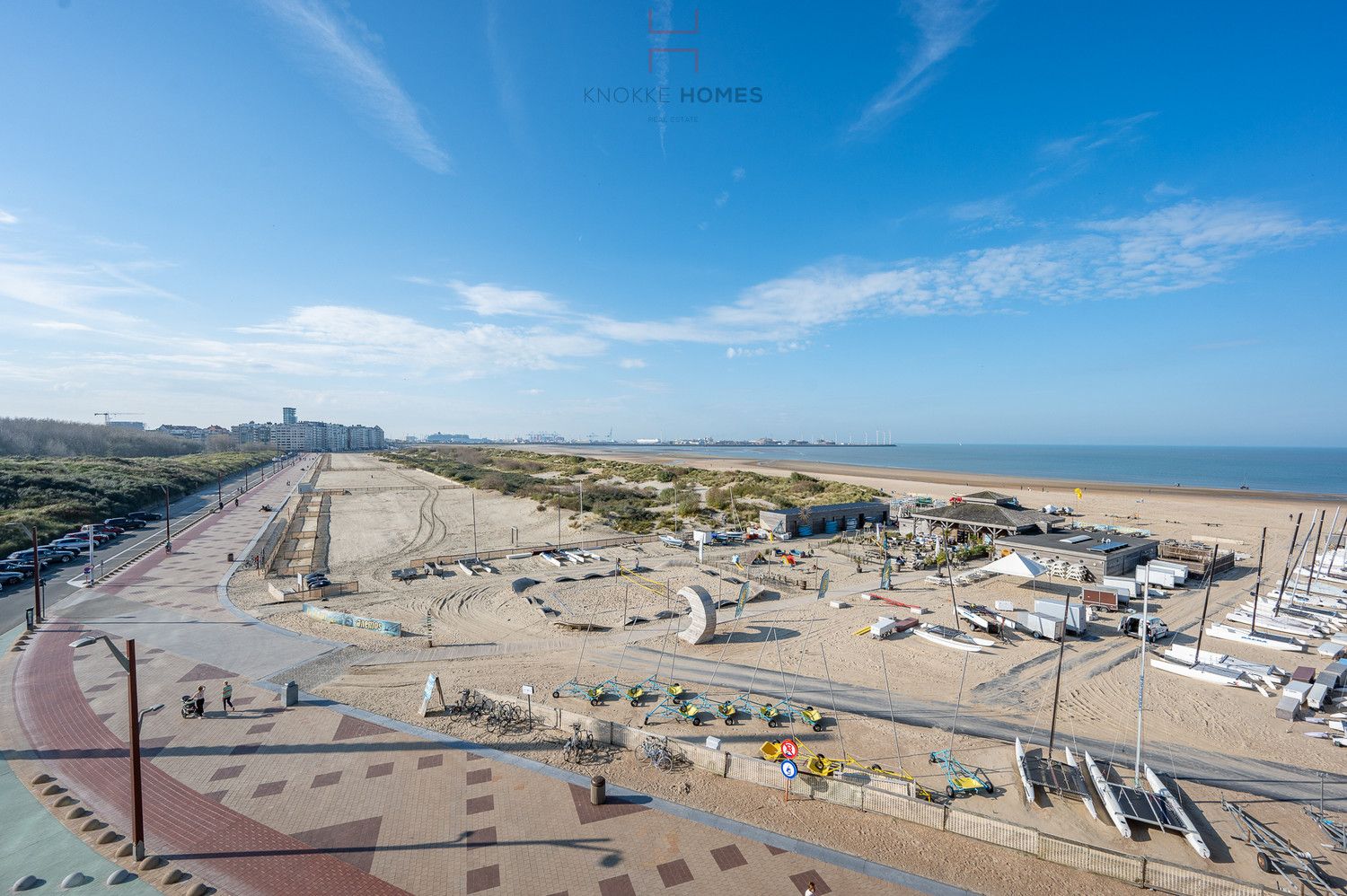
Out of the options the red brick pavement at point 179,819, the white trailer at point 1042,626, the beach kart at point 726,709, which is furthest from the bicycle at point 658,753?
the white trailer at point 1042,626

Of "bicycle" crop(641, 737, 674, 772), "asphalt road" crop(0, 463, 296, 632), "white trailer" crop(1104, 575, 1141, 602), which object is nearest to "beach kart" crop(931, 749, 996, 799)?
"bicycle" crop(641, 737, 674, 772)

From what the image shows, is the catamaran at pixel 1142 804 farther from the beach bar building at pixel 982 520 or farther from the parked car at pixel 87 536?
the parked car at pixel 87 536

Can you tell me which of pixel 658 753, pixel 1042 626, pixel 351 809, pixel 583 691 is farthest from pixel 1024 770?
pixel 351 809

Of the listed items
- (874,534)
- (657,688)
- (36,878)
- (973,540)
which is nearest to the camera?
(36,878)

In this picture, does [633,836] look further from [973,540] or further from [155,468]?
[155,468]

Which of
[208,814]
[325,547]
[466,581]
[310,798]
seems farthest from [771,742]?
[325,547]

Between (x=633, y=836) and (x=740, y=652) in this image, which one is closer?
(x=633, y=836)

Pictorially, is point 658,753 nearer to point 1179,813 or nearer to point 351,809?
point 351,809
